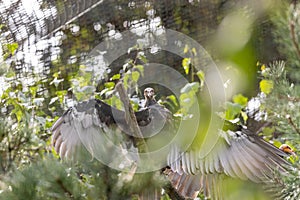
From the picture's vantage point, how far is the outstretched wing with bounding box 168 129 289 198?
2025mm

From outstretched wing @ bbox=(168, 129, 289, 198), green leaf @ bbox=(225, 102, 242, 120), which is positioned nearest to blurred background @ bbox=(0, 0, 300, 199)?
green leaf @ bbox=(225, 102, 242, 120)

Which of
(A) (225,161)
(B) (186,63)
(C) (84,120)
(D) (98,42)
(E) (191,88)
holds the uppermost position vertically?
(D) (98,42)

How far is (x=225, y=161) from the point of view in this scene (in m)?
2.12

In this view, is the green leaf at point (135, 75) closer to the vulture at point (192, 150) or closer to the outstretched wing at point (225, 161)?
the vulture at point (192, 150)

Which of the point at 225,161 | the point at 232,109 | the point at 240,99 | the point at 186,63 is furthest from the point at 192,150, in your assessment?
the point at 186,63

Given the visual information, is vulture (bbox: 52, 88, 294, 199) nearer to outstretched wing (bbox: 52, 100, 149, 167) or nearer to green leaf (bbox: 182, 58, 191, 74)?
outstretched wing (bbox: 52, 100, 149, 167)

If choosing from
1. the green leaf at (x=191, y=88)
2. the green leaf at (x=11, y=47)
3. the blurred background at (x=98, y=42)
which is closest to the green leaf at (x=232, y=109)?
the blurred background at (x=98, y=42)

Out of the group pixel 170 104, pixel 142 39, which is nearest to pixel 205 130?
pixel 170 104

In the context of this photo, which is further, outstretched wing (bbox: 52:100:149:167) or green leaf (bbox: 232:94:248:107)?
green leaf (bbox: 232:94:248:107)

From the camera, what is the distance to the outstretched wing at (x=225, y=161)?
6.64ft

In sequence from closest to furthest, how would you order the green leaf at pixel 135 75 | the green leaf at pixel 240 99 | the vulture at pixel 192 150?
the vulture at pixel 192 150
the green leaf at pixel 135 75
the green leaf at pixel 240 99

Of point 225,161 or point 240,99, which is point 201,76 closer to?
point 240,99

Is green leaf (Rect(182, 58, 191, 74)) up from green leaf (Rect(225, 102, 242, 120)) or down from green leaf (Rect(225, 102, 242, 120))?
up

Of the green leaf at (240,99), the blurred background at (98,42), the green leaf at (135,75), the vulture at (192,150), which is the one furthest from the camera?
the green leaf at (240,99)
